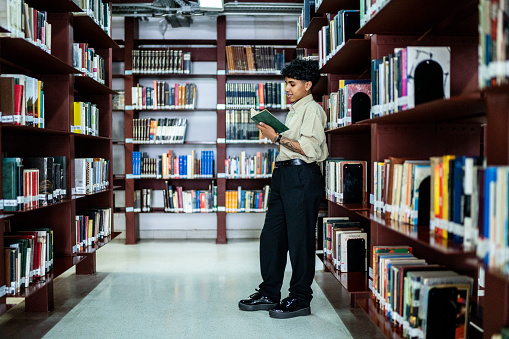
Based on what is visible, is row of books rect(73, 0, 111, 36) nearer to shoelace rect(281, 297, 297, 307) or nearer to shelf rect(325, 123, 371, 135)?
shelf rect(325, 123, 371, 135)

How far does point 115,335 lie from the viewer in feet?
8.62

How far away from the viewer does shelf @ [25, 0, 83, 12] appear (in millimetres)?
3119

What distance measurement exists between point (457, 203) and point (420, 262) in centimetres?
63

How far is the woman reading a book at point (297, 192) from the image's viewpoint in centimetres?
284

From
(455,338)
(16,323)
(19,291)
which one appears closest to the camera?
(455,338)

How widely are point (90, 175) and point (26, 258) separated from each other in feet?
4.13

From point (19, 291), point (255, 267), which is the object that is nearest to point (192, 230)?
point (255, 267)

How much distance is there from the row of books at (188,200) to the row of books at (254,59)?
153 cm

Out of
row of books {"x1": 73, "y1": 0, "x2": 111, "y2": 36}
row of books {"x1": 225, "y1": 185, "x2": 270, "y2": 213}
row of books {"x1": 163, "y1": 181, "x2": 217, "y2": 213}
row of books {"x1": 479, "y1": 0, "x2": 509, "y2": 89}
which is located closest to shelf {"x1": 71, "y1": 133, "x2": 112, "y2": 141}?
row of books {"x1": 73, "y1": 0, "x2": 111, "y2": 36}

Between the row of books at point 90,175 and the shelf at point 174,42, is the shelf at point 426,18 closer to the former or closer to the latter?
the row of books at point 90,175

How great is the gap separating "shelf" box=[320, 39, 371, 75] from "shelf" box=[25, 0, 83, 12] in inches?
72.6

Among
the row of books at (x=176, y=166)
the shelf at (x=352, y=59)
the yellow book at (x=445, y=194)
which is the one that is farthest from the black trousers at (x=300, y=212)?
the row of books at (x=176, y=166)

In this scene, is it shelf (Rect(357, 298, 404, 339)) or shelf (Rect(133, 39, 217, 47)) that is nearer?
shelf (Rect(357, 298, 404, 339))

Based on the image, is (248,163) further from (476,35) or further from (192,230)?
(476,35)
